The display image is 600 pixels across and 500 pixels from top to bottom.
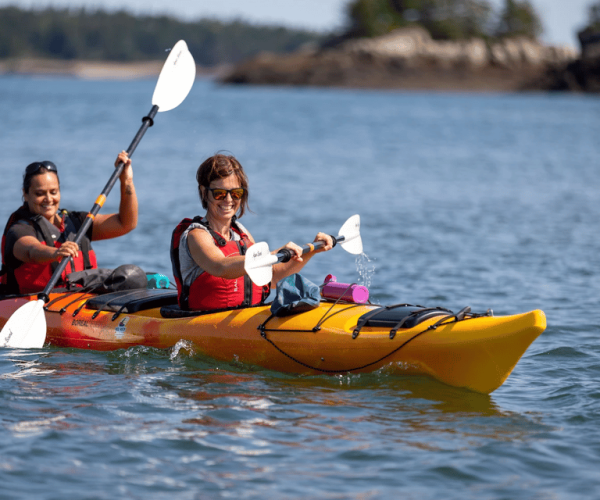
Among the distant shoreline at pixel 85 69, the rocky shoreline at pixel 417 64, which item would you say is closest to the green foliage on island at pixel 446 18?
the rocky shoreline at pixel 417 64

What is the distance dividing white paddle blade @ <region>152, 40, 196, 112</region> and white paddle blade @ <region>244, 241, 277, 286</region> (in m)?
2.79

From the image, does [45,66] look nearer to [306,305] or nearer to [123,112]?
[123,112]

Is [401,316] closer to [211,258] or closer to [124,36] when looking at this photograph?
[211,258]

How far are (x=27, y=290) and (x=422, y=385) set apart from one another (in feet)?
9.43

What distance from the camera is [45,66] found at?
131500 mm

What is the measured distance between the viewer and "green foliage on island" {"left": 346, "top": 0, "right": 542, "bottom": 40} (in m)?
75.8

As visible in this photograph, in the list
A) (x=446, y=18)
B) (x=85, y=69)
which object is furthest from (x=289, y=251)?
(x=85, y=69)

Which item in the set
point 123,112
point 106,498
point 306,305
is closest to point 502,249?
point 306,305

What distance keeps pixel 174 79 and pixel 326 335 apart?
315 centimetres

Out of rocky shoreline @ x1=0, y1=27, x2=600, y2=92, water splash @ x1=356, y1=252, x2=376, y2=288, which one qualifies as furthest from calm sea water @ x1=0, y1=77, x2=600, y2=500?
rocky shoreline @ x1=0, y1=27, x2=600, y2=92

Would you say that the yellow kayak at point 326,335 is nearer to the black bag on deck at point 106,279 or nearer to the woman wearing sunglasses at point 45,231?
the black bag on deck at point 106,279

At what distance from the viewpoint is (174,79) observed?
7.14 meters

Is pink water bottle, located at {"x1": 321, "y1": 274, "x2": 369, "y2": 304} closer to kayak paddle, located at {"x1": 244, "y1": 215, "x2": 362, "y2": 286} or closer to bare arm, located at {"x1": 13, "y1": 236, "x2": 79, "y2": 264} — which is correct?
kayak paddle, located at {"x1": 244, "y1": 215, "x2": 362, "y2": 286}

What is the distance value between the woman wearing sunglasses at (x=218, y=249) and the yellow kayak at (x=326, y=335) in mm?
136
